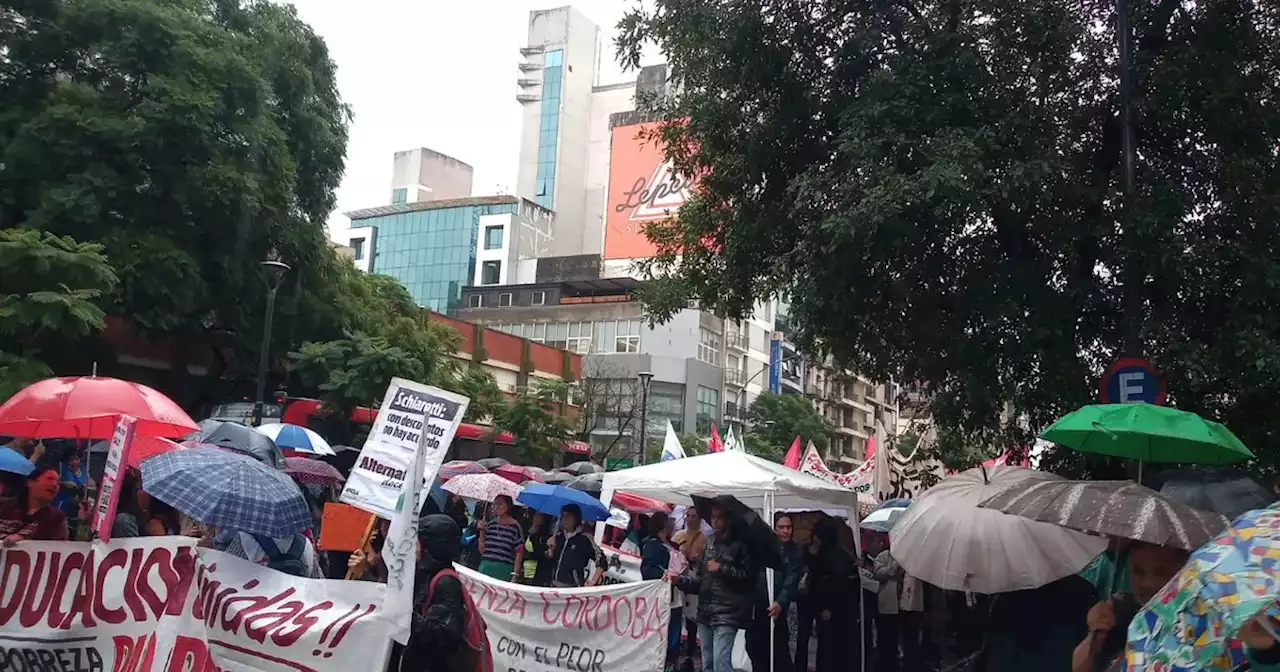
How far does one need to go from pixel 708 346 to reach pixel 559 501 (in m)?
48.4

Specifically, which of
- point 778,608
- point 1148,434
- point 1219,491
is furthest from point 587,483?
point 1219,491

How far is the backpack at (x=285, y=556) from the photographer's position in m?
6.62

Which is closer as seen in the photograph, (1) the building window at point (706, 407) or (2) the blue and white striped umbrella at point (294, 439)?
(2) the blue and white striped umbrella at point (294, 439)

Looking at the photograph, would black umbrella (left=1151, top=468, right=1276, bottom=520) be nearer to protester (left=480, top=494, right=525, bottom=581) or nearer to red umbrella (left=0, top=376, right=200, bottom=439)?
protester (left=480, top=494, right=525, bottom=581)

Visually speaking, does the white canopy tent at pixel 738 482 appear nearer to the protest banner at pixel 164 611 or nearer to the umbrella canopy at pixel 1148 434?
the umbrella canopy at pixel 1148 434

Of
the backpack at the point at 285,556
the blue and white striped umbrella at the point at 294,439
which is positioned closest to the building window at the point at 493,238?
the blue and white striped umbrella at the point at 294,439

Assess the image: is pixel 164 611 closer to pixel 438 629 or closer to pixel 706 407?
pixel 438 629

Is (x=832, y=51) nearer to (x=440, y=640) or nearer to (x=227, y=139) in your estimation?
(x=440, y=640)

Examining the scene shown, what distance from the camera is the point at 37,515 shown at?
6.57m

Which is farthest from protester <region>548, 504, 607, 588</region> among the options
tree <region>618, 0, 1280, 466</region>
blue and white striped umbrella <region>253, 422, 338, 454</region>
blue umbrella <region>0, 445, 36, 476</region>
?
blue and white striped umbrella <region>253, 422, 338, 454</region>

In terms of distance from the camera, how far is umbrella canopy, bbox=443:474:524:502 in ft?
47.1

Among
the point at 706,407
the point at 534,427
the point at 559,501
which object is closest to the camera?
the point at 559,501

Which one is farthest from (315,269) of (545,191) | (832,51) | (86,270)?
(545,191)

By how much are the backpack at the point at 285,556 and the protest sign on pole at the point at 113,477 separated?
842mm
